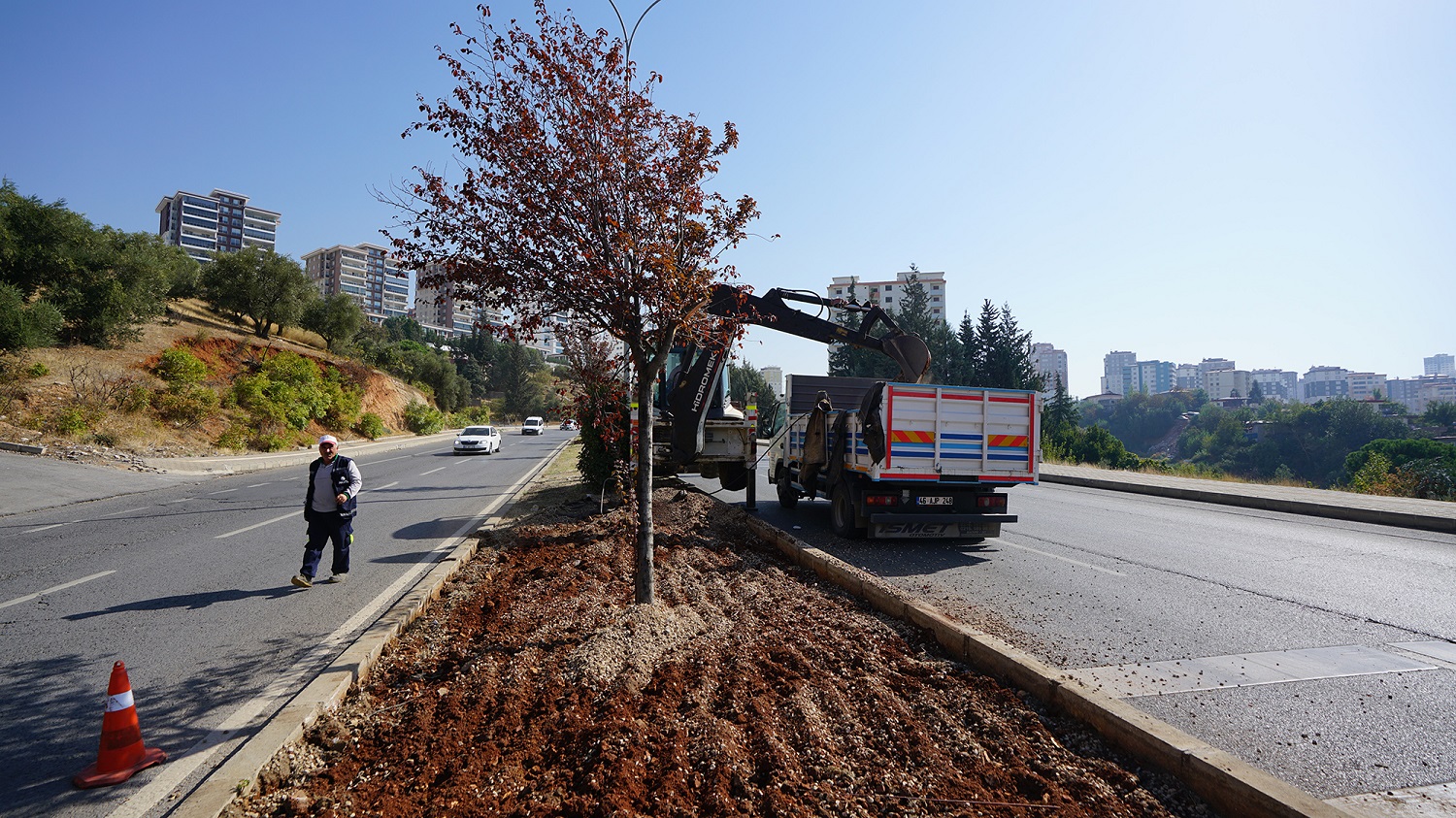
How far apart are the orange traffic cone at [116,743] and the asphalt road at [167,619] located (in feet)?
0.18

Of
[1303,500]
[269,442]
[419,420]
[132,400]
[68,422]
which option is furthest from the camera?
[419,420]

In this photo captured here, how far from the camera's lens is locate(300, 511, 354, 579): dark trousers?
6883 mm

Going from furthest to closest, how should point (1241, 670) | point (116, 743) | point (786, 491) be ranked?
1. point (786, 491)
2. point (1241, 670)
3. point (116, 743)

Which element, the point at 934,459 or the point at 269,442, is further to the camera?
the point at 269,442

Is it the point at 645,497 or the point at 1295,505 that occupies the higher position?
the point at 645,497

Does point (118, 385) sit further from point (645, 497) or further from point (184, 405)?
point (645, 497)

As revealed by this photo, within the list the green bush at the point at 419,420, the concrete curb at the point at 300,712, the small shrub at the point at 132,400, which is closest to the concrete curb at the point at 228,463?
the small shrub at the point at 132,400

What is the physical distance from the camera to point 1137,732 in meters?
3.27

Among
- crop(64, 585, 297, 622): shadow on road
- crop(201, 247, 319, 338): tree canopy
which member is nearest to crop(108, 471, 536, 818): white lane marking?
crop(64, 585, 297, 622): shadow on road

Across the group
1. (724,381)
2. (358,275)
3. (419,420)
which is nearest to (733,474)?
(724,381)

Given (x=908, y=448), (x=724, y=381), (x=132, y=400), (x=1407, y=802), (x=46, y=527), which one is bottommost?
(x=46, y=527)

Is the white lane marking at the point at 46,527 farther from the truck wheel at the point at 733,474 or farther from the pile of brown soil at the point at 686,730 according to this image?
the truck wheel at the point at 733,474

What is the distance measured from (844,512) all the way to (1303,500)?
1078 cm

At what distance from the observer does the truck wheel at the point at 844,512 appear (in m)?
9.48
